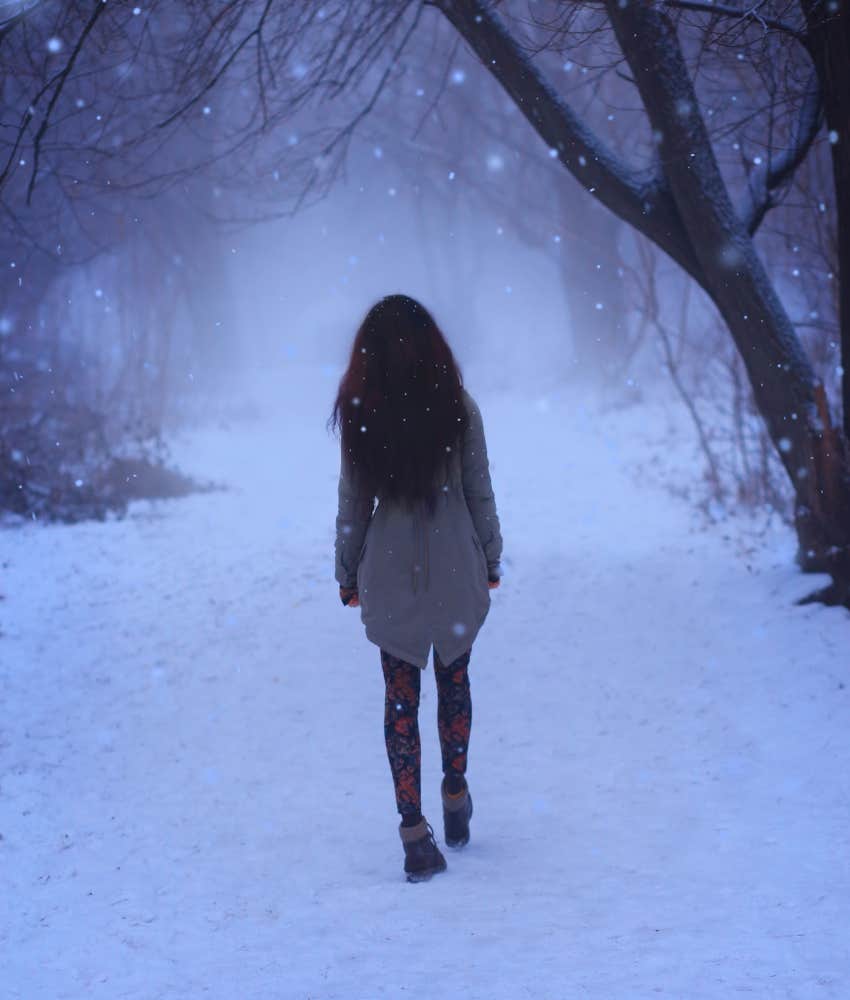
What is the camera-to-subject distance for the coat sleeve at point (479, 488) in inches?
138

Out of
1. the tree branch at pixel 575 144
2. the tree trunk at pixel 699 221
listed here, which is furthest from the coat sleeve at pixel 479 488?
the tree branch at pixel 575 144

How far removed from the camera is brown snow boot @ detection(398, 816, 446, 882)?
3467mm

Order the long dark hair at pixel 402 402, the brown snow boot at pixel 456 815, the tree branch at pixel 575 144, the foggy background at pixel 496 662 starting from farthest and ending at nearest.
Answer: the tree branch at pixel 575 144 → the brown snow boot at pixel 456 815 → the long dark hair at pixel 402 402 → the foggy background at pixel 496 662

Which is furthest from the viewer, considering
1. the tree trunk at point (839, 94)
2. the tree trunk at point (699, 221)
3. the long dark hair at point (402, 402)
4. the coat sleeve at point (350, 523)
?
the tree trunk at point (699, 221)

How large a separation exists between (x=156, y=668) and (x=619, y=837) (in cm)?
369

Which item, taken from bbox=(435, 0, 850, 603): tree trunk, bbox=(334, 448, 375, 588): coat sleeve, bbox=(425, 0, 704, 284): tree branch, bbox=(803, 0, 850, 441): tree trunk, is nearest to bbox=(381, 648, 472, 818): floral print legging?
bbox=(334, 448, 375, 588): coat sleeve

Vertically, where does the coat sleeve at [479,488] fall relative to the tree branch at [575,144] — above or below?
below

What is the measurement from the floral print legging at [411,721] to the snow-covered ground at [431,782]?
1.20 ft

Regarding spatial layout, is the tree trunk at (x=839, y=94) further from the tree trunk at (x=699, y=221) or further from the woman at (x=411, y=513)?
the woman at (x=411, y=513)

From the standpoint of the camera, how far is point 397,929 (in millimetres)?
3061

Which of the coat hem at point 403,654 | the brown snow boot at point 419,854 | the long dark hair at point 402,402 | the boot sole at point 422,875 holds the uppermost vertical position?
the long dark hair at point 402,402

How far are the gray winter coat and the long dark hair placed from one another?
76 mm

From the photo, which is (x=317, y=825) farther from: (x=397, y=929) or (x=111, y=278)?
(x=111, y=278)

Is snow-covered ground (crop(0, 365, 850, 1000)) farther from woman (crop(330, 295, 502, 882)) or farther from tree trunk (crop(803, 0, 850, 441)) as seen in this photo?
tree trunk (crop(803, 0, 850, 441))
